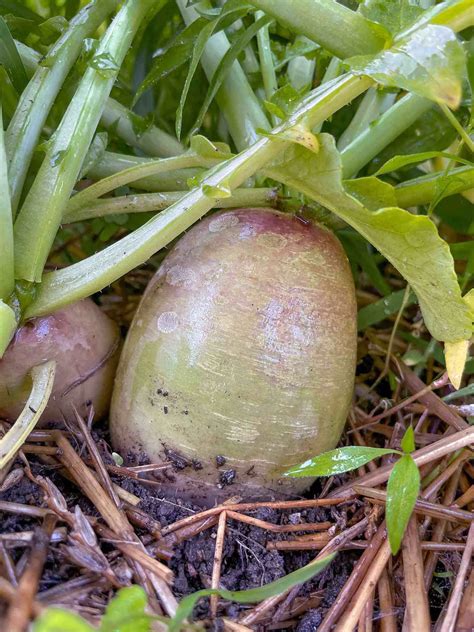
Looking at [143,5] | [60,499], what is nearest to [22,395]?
[60,499]

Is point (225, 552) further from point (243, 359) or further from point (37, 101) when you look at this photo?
point (37, 101)

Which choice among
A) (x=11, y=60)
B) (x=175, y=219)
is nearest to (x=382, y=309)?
(x=175, y=219)

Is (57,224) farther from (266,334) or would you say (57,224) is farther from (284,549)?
(284,549)

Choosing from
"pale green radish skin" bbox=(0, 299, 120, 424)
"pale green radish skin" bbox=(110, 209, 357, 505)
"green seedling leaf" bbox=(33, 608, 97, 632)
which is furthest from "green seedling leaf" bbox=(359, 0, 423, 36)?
"green seedling leaf" bbox=(33, 608, 97, 632)

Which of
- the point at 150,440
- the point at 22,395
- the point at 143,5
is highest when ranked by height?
the point at 143,5

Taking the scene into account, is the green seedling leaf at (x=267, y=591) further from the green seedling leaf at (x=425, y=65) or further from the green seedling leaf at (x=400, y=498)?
the green seedling leaf at (x=425, y=65)

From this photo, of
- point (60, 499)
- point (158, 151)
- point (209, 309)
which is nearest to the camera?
point (60, 499)

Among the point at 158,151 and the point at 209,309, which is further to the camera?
the point at 158,151
